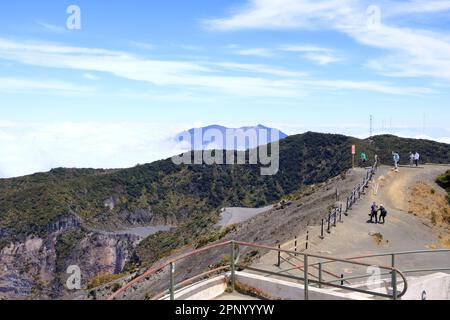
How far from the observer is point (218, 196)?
14638 cm

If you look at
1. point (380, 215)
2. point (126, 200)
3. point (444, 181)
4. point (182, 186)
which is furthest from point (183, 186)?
point (380, 215)

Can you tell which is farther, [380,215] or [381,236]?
[380,215]

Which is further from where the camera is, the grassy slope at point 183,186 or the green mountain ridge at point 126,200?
the grassy slope at point 183,186

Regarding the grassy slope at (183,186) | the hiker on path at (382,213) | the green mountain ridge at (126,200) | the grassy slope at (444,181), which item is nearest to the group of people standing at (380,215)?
the hiker on path at (382,213)

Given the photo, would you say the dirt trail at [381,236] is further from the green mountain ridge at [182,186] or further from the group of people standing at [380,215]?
the green mountain ridge at [182,186]

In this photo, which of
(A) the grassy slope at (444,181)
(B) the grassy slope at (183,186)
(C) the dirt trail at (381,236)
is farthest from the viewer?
(B) the grassy slope at (183,186)

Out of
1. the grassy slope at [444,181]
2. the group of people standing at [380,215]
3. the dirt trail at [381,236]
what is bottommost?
the dirt trail at [381,236]

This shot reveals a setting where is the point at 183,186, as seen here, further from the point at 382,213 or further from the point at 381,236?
the point at 381,236

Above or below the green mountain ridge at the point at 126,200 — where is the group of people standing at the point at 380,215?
above

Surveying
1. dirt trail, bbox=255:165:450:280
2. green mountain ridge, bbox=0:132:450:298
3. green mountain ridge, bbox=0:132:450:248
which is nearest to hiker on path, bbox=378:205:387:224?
dirt trail, bbox=255:165:450:280

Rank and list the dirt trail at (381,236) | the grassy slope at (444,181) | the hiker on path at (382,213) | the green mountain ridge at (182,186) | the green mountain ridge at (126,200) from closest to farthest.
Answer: the dirt trail at (381,236) < the hiker on path at (382,213) < the grassy slope at (444,181) < the green mountain ridge at (126,200) < the green mountain ridge at (182,186)

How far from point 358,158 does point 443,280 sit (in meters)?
109
